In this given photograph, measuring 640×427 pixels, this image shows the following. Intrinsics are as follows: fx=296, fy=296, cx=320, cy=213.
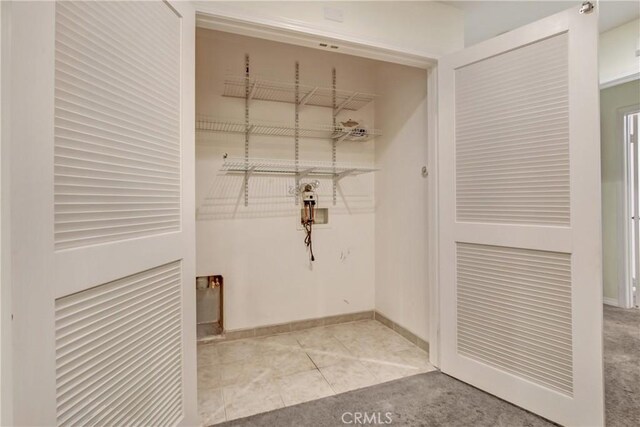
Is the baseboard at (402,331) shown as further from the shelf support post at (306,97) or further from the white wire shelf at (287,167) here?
the shelf support post at (306,97)

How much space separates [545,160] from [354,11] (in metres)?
1.37

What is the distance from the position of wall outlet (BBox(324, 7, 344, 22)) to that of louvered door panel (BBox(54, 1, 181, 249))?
84 centimetres

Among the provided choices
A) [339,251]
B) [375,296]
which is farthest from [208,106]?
[375,296]

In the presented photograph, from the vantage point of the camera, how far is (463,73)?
1.84 metres

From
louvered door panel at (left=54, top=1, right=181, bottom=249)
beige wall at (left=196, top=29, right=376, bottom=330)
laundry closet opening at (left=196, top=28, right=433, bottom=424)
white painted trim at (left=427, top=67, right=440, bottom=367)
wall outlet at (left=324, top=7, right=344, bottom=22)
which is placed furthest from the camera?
beige wall at (left=196, top=29, right=376, bottom=330)

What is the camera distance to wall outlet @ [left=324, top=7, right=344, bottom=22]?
171cm

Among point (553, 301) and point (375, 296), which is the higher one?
point (553, 301)

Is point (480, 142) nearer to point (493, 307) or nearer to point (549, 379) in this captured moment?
point (493, 307)

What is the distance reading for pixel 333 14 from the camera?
5.66 feet

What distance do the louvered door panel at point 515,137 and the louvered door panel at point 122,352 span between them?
1.72 metres

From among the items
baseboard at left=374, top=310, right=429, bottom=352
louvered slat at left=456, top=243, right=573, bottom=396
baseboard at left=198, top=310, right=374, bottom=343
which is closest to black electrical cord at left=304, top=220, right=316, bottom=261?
baseboard at left=198, top=310, right=374, bottom=343

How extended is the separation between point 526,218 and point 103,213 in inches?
75.6

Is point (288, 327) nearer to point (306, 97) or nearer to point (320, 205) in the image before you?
point (320, 205)

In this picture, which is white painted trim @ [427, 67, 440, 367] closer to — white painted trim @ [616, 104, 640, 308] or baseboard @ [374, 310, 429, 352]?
baseboard @ [374, 310, 429, 352]
